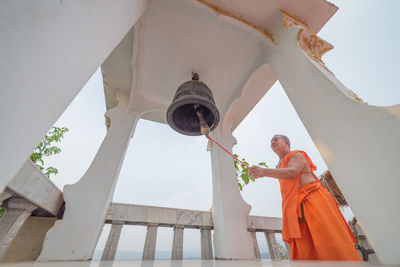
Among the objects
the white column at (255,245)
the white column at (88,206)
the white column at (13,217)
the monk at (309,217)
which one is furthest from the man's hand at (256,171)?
the white column at (13,217)

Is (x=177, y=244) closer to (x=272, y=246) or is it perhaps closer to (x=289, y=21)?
(x=272, y=246)

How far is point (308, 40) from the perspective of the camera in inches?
70.8

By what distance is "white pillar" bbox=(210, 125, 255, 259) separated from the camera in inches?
→ 79.2

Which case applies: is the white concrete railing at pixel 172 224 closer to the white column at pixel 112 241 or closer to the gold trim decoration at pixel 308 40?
the white column at pixel 112 241

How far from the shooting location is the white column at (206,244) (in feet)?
7.17

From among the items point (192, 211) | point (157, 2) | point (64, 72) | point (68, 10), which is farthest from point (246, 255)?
point (157, 2)

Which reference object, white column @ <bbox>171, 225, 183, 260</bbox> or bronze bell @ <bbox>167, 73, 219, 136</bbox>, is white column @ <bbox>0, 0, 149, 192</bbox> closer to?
bronze bell @ <bbox>167, 73, 219, 136</bbox>

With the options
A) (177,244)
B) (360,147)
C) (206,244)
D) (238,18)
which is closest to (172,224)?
(177,244)

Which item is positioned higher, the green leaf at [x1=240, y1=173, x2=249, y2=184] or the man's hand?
the green leaf at [x1=240, y1=173, x2=249, y2=184]

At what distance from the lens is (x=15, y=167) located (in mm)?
452

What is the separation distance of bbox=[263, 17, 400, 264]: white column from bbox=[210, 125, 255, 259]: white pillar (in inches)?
57.2

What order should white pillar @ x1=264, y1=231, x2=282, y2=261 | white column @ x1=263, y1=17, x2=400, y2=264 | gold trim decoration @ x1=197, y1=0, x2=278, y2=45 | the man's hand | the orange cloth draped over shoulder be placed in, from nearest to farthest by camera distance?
white column @ x1=263, y1=17, x2=400, y2=264 < the orange cloth draped over shoulder < the man's hand < gold trim decoration @ x1=197, y1=0, x2=278, y2=45 < white pillar @ x1=264, y1=231, x2=282, y2=261

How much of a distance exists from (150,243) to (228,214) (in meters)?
1.06

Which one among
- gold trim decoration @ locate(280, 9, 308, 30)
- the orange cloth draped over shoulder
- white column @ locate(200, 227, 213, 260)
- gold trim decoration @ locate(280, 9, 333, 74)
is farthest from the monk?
gold trim decoration @ locate(280, 9, 308, 30)
